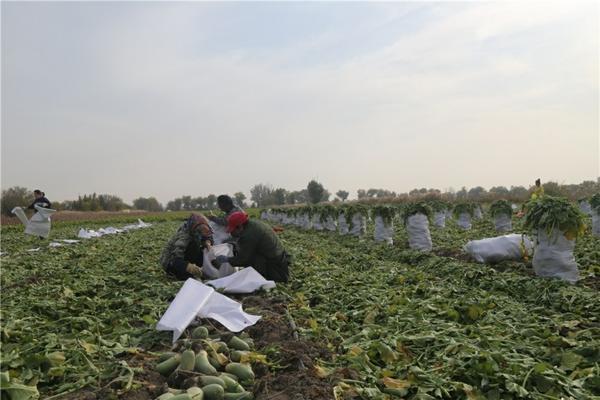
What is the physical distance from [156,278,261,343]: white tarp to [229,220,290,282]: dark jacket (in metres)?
2.04

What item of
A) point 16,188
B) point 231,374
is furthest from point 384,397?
point 16,188

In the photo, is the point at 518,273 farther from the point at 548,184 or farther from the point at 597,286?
the point at 548,184

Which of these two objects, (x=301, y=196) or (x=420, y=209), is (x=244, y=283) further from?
(x=301, y=196)

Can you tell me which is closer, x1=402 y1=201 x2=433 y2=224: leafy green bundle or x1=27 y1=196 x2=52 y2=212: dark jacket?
x1=402 y1=201 x2=433 y2=224: leafy green bundle

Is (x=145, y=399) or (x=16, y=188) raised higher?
(x=16, y=188)

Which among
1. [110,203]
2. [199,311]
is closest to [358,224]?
[199,311]

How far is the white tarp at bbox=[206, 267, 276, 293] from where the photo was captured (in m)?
6.46

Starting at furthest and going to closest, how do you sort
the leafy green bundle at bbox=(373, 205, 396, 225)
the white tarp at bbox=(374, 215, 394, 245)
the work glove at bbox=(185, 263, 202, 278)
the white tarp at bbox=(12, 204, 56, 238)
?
the white tarp at bbox=(12, 204, 56, 238) → the white tarp at bbox=(374, 215, 394, 245) → the leafy green bundle at bbox=(373, 205, 396, 225) → the work glove at bbox=(185, 263, 202, 278)

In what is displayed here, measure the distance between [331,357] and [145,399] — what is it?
1.64 metres

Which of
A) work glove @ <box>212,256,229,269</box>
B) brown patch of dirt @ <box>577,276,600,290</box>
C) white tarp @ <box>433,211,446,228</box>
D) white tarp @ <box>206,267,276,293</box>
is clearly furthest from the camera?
white tarp @ <box>433,211,446,228</box>

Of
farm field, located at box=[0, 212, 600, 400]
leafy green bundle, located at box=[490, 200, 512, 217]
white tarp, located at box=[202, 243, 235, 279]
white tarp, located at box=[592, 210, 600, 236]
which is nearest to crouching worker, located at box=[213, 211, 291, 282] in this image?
white tarp, located at box=[202, 243, 235, 279]

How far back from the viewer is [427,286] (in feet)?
22.0

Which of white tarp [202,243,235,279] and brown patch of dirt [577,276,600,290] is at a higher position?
white tarp [202,243,235,279]

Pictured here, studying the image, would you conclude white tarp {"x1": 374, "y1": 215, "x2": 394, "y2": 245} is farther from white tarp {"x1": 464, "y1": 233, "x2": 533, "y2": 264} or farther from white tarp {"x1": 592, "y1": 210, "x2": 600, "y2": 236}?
white tarp {"x1": 592, "y1": 210, "x2": 600, "y2": 236}
